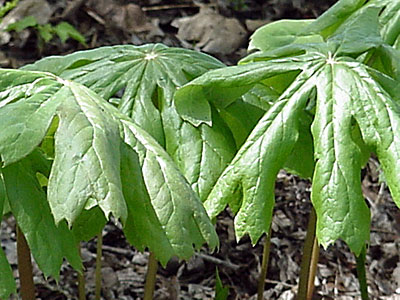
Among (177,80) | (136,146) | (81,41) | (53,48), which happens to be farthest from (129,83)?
(53,48)

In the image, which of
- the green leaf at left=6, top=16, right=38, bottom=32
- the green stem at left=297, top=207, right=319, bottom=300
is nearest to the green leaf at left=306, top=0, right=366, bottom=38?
the green stem at left=297, top=207, right=319, bottom=300

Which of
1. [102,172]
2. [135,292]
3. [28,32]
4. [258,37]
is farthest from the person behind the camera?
[28,32]

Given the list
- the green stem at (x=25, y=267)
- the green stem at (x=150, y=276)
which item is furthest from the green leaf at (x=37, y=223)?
the green stem at (x=150, y=276)

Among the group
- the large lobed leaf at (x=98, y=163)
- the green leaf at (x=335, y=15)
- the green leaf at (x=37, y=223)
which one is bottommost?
the green leaf at (x=37, y=223)

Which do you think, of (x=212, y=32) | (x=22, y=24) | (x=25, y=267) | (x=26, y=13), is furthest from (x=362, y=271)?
(x=26, y=13)

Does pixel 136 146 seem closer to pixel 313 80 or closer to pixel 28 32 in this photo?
pixel 313 80

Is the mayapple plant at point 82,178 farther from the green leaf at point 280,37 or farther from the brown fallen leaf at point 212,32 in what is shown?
the brown fallen leaf at point 212,32
